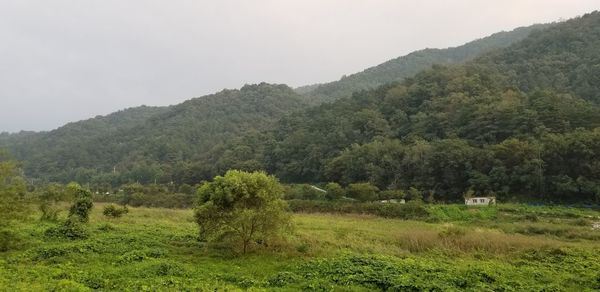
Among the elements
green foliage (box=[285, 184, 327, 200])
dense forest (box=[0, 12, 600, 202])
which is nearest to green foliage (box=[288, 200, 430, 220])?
green foliage (box=[285, 184, 327, 200])

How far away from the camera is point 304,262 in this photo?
1856 centimetres

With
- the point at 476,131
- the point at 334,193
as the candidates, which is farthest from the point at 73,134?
the point at 476,131

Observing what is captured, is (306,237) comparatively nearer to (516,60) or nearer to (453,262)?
(453,262)

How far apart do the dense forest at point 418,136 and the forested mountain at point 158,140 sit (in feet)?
1.47

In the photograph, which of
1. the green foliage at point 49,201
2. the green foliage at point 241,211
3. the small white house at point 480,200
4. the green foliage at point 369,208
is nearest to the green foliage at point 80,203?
the green foliage at point 49,201

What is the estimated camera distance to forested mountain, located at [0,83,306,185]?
383ft

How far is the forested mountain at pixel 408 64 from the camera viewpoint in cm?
17544

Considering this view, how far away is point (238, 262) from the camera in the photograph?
61.6 feet

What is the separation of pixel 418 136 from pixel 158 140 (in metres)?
76.4

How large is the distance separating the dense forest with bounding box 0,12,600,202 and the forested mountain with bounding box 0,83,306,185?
0.45m

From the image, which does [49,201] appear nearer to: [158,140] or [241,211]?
[241,211]

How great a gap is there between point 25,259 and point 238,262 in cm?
791

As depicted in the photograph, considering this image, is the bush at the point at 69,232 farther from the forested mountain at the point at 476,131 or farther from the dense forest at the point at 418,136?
the forested mountain at the point at 476,131

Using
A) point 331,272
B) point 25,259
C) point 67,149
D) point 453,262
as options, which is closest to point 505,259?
point 453,262
